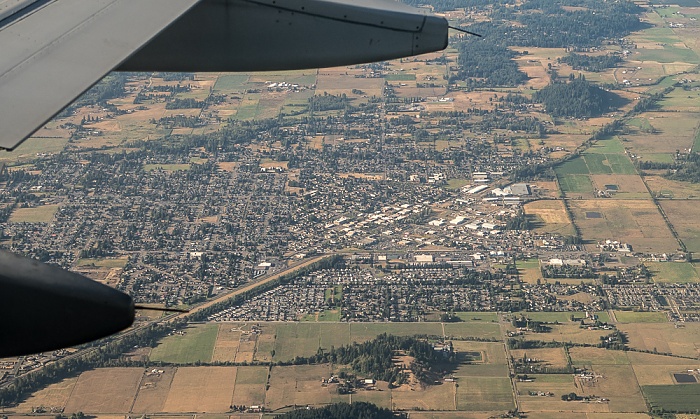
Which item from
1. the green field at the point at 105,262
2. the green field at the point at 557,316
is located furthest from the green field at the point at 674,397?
the green field at the point at 105,262

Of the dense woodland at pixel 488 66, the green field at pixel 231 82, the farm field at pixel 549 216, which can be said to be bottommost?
the dense woodland at pixel 488 66

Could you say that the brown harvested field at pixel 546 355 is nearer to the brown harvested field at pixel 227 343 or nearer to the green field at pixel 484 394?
the green field at pixel 484 394

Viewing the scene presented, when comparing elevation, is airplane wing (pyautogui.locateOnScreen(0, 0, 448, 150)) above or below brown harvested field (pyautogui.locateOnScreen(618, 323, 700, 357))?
above

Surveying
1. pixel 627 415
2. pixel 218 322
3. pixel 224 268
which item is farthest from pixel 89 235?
pixel 627 415

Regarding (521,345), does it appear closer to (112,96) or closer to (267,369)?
(267,369)

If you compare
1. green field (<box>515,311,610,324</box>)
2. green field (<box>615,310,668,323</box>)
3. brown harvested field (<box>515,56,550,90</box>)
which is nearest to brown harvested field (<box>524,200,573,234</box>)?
green field (<box>615,310,668,323</box>)

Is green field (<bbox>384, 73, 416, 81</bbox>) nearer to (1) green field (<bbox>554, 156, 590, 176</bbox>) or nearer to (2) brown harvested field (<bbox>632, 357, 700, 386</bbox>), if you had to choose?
(1) green field (<bbox>554, 156, 590, 176</bbox>)

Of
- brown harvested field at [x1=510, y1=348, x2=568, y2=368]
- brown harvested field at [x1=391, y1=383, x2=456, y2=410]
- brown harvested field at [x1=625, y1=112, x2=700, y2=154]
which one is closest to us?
brown harvested field at [x1=391, y1=383, x2=456, y2=410]

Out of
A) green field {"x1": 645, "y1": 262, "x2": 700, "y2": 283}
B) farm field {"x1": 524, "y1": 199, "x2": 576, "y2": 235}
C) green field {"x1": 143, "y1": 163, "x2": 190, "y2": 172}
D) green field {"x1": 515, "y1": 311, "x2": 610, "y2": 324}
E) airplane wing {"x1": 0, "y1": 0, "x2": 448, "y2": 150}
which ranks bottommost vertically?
green field {"x1": 143, "y1": 163, "x2": 190, "y2": 172}
